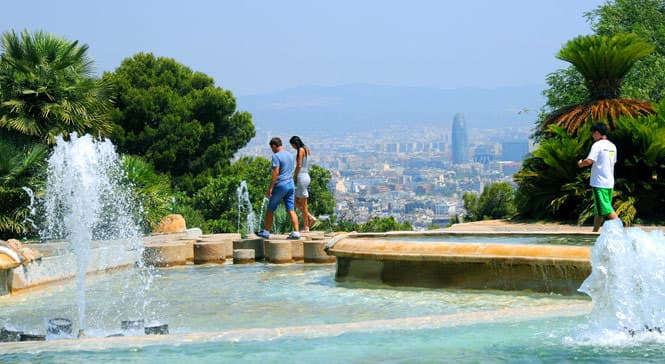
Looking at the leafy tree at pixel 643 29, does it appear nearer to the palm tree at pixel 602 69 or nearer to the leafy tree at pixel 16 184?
the palm tree at pixel 602 69

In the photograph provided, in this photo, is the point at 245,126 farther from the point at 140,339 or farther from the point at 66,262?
the point at 140,339

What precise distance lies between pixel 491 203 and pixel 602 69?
57.9 ft

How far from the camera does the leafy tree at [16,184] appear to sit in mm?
16484

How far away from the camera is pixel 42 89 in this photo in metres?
18.3

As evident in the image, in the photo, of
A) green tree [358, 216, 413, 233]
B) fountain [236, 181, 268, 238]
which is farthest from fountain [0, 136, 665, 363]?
green tree [358, 216, 413, 233]

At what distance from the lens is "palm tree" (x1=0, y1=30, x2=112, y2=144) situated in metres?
18.2

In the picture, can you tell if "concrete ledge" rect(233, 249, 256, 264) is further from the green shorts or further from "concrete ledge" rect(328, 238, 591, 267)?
the green shorts

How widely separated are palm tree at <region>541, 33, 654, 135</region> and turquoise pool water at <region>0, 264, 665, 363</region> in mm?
8469

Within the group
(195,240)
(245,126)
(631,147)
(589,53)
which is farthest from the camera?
(245,126)

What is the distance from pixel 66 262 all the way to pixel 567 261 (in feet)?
20.3

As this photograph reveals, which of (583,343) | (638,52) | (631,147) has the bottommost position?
(583,343)

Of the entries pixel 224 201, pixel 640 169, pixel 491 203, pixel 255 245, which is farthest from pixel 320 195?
pixel 255 245

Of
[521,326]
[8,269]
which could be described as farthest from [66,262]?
[521,326]

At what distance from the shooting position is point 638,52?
1973 cm
